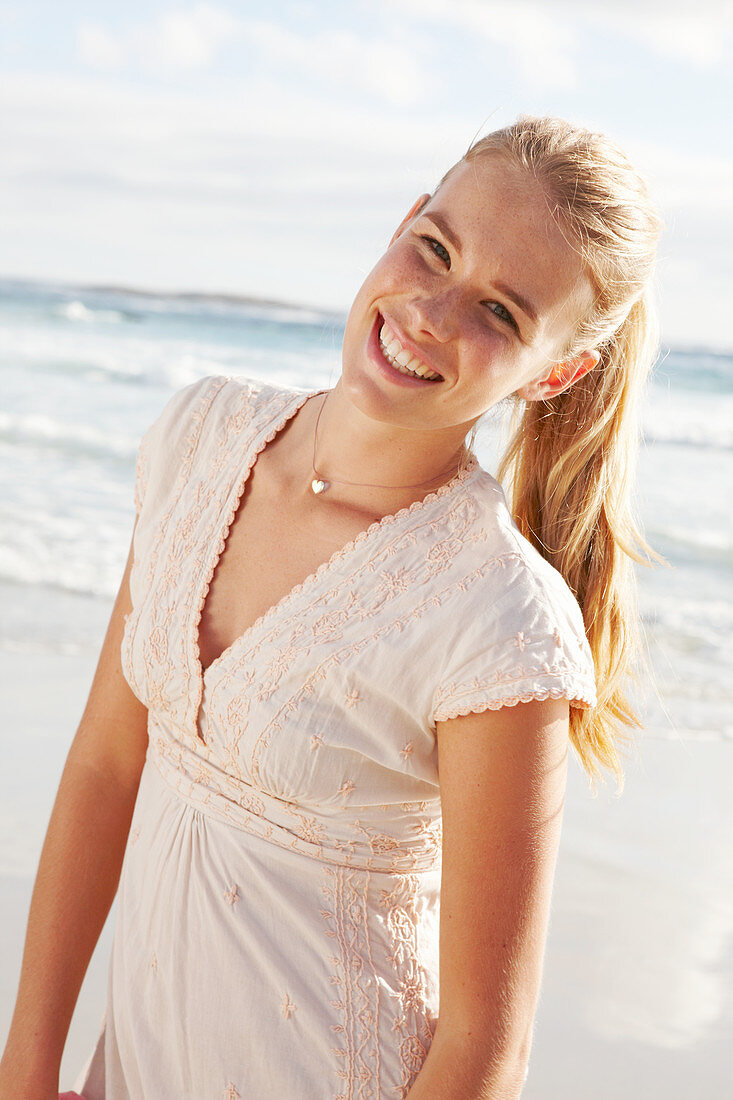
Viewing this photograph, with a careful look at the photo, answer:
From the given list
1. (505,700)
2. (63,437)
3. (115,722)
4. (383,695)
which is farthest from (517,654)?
(63,437)

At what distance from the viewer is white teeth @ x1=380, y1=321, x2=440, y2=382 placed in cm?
137

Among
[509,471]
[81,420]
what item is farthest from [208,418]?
[81,420]

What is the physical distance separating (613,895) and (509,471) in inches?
84.1

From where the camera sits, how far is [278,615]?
4.58 ft

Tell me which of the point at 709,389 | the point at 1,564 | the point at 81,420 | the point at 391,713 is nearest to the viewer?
the point at 391,713

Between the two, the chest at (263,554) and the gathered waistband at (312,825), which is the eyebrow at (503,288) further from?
the gathered waistband at (312,825)

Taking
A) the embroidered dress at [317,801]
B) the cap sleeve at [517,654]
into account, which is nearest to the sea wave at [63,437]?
the embroidered dress at [317,801]

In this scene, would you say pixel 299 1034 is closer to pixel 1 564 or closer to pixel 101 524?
pixel 1 564

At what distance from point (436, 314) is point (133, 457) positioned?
8039mm

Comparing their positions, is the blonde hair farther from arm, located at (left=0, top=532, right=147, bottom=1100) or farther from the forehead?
arm, located at (left=0, top=532, right=147, bottom=1100)

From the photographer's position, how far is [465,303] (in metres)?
1.37

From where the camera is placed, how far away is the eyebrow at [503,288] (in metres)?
1.36

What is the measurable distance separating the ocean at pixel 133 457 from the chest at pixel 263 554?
452mm

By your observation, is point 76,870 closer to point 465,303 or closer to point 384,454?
point 384,454
